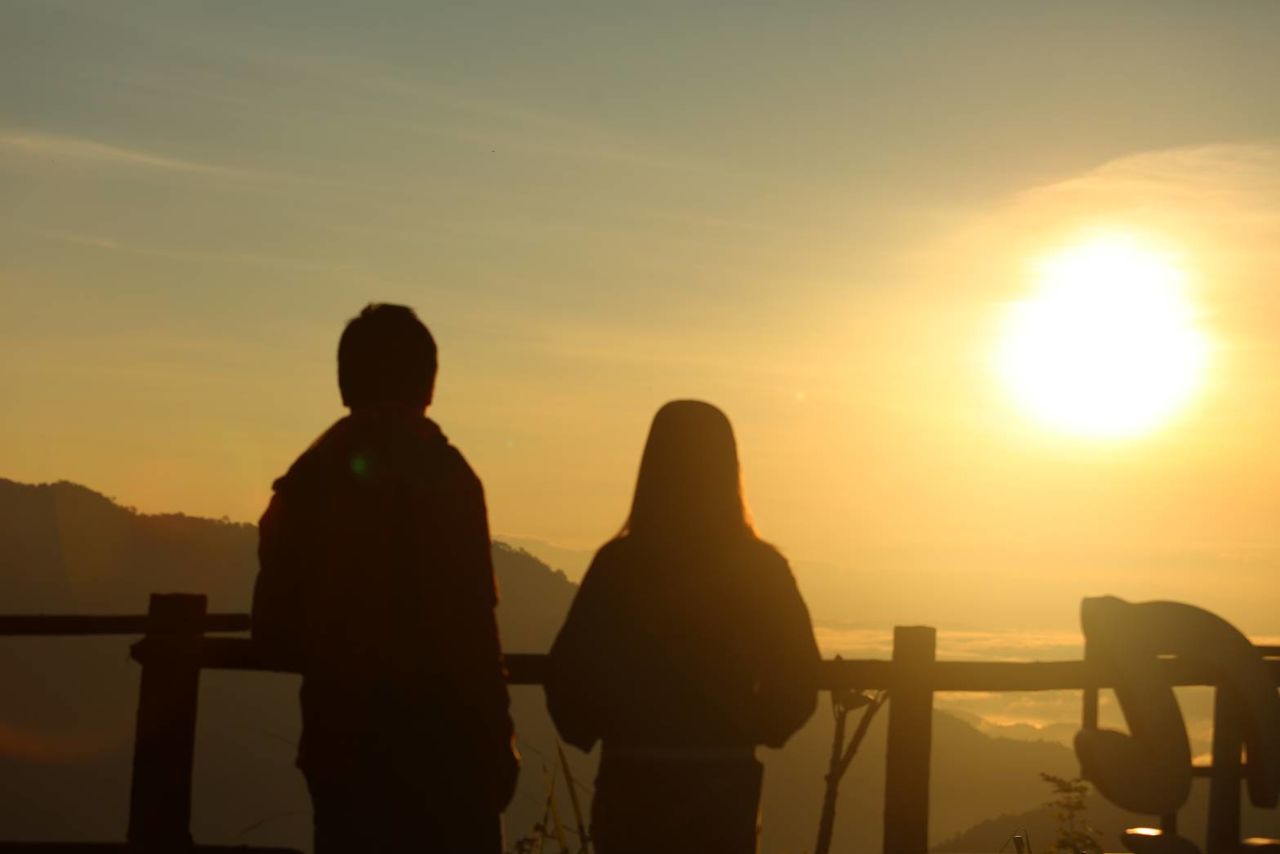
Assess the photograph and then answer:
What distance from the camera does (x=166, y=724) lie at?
16.7ft

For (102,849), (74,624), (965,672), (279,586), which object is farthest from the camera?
(74,624)

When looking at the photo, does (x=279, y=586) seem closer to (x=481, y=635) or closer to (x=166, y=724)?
(x=481, y=635)

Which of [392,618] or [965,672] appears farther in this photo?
[965,672]

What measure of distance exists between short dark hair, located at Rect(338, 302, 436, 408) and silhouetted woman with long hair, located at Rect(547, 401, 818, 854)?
0.64m

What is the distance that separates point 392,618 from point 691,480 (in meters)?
0.86

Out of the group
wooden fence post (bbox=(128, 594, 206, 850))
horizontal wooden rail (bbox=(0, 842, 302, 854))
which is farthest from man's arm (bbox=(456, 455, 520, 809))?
wooden fence post (bbox=(128, 594, 206, 850))

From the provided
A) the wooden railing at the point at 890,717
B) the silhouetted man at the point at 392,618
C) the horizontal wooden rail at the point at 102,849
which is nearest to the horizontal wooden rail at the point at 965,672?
the wooden railing at the point at 890,717

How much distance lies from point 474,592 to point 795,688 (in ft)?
2.94

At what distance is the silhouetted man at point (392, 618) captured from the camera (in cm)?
392

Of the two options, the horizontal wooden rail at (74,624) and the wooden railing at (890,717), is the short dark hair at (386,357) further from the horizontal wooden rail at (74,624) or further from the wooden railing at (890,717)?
the horizontal wooden rail at (74,624)

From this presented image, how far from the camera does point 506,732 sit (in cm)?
395

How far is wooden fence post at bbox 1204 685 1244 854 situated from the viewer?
16.6 ft

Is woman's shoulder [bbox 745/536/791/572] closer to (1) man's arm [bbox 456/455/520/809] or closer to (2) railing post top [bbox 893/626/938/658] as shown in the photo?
(1) man's arm [bbox 456/455/520/809]

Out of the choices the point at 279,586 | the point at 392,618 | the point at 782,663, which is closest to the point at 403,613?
the point at 392,618
